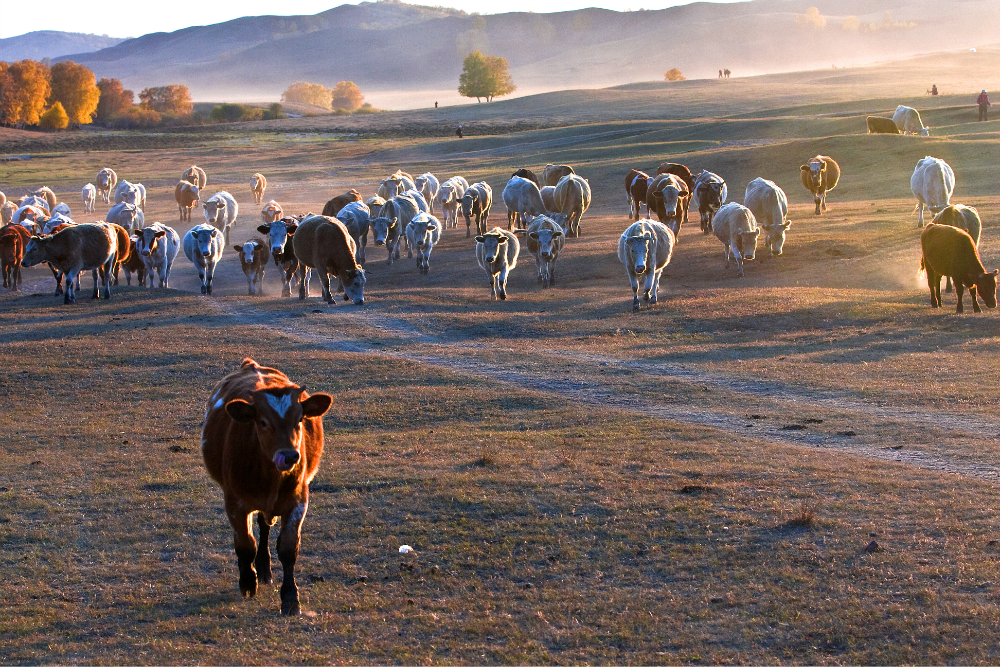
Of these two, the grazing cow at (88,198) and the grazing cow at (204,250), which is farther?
the grazing cow at (88,198)

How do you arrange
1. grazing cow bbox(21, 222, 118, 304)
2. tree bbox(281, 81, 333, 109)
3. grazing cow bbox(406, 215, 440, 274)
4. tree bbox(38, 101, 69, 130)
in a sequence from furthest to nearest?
tree bbox(281, 81, 333, 109), tree bbox(38, 101, 69, 130), grazing cow bbox(406, 215, 440, 274), grazing cow bbox(21, 222, 118, 304)

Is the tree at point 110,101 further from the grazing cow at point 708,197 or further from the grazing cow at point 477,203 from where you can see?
the grazing cow at point 708,197

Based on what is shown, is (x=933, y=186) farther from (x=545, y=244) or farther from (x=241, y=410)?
(x=241, y=410)

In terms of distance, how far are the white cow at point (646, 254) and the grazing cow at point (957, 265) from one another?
4.93m

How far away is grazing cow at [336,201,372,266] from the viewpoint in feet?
88.1

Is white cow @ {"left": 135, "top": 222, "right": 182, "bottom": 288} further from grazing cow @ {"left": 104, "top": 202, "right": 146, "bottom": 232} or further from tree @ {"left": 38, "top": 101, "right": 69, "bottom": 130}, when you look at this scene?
tree @ {"left": 38, "top": 101, "right": 69, "bottom": 130}

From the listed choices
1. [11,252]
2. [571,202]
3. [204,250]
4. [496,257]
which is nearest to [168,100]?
[571,202]

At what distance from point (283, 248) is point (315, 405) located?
16594 mm

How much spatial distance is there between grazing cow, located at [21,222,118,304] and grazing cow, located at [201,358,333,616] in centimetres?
1553

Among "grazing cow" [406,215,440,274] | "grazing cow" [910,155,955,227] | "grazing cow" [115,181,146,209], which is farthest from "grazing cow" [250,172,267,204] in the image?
"grazing cow" [910,155,955,227]

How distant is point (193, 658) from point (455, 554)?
89.5 inches

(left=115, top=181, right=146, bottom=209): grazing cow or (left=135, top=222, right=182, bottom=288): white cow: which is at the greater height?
(left=115, top=181, right=146, bottom=209): grazing cow

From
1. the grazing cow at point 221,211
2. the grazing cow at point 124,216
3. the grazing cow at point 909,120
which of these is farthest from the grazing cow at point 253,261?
the grazing cow at point 909,120

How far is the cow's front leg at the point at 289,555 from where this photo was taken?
6.77 m
